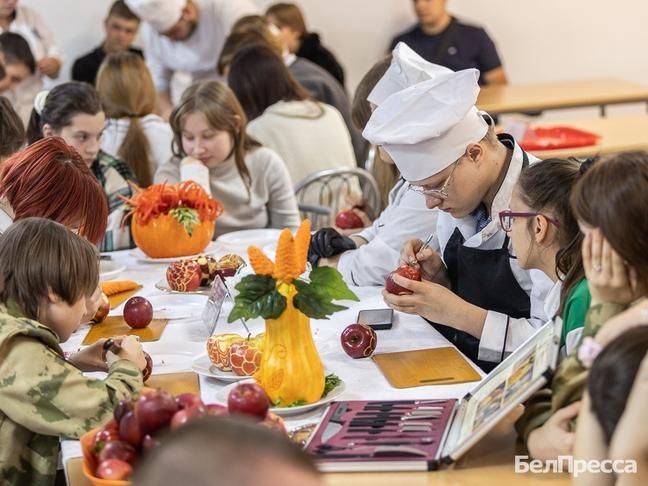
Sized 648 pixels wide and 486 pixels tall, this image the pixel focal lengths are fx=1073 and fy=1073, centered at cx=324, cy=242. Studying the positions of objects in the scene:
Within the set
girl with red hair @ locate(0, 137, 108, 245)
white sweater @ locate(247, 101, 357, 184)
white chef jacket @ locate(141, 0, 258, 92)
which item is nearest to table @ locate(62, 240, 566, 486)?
girl with red hair @ locate(0, 137, 108, 245)

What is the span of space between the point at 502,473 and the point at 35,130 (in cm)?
Answer: 280

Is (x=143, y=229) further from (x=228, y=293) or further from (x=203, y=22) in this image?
(x=203, y=22)

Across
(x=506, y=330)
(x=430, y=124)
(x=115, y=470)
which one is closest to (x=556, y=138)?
(x=430, y=124)

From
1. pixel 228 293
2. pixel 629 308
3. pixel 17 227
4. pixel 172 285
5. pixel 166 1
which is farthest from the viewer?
pixel 166 1

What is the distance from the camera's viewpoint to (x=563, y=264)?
2.40m

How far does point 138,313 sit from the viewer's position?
9.35 ft

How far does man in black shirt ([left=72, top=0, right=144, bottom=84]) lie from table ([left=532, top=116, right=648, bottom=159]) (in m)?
3.17

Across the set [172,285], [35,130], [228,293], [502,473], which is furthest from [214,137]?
[502,473]

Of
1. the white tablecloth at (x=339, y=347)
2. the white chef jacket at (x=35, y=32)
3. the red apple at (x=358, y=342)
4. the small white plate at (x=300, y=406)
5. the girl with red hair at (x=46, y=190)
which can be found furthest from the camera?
the white chef jacket at (x=35, y=32)

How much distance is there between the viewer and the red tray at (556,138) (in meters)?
5.39

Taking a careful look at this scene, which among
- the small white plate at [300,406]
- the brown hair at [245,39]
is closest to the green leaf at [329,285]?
the small white plate at [300,406]

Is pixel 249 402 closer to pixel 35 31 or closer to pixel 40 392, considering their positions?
pixel 40 392

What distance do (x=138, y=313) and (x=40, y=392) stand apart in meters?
0.74

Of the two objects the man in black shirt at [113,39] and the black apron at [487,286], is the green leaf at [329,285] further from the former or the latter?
the man in black shirt at [113,39]
